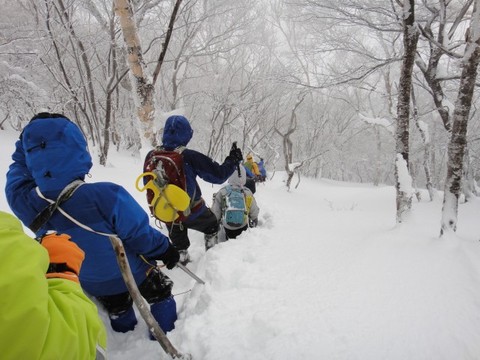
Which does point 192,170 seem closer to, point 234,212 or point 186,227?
point 186,227

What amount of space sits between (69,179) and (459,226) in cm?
694

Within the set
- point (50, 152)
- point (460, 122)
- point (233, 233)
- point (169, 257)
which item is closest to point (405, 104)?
point (460, 122)

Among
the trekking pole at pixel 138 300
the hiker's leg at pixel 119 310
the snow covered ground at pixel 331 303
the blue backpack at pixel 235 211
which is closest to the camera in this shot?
the trekking pole at pixel 138 300

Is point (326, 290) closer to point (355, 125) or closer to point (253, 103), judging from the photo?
point (253, 103)

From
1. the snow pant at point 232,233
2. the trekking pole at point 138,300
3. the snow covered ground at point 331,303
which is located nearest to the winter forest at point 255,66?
the snow covered ground at point 331,303

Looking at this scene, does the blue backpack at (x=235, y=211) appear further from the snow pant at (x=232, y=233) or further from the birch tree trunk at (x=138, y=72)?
the birch tree trunk at (x=138, y=72)

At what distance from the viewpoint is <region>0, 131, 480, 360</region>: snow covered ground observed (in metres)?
1.76

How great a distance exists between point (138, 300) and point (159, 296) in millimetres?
617

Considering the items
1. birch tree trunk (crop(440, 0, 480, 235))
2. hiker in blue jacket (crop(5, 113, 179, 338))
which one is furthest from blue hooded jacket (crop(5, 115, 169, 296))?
birch tree trunk (crop(440, 0, 480, 235))

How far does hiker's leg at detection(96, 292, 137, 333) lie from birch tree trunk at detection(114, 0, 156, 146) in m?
2.42

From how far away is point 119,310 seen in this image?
2.15 m

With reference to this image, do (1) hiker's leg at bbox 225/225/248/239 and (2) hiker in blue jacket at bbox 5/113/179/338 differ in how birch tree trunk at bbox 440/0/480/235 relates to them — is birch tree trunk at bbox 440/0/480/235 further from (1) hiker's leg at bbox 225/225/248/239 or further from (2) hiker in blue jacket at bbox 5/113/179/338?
(2) hiker in blue jacket at bbox 5/113/179/338

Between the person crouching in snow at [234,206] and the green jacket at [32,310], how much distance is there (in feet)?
10.2

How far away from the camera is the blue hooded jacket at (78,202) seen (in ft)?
5.39
